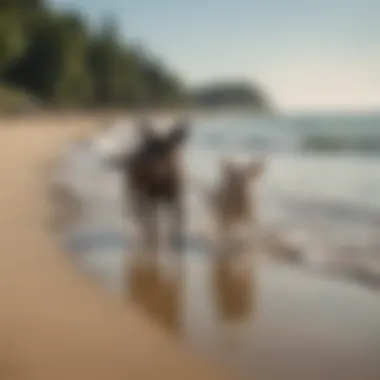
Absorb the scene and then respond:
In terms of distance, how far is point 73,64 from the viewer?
78 centimetres

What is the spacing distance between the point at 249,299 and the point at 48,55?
31cm

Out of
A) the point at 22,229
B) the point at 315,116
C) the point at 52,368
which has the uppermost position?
the point at 315,116

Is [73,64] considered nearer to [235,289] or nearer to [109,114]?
[109,114]

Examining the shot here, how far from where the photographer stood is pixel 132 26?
30.0 inches

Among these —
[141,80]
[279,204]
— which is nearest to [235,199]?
[279,204]

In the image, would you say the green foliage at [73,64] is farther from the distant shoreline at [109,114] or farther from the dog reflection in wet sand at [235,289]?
the dog reflection in wet sand at [235,289]

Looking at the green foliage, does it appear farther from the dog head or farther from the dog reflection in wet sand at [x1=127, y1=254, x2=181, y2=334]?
the dog reflection in wet sand at [x1=127, y1=254, x2=181, y2=334]

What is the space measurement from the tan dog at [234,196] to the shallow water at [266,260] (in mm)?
10

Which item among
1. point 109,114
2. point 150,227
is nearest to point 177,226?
point 150,227

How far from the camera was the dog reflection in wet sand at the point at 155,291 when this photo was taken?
79 centimetres

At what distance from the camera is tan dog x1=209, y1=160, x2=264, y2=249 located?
775 mm

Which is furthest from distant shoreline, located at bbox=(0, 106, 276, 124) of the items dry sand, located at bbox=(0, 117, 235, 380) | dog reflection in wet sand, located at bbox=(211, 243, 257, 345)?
dog reflection in wet sand, located at bbox=(211, 243, 257, 345)

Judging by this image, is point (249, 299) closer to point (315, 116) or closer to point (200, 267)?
point (200, 267)

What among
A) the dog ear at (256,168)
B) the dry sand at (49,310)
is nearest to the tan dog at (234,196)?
the dog ear at (256,168)
